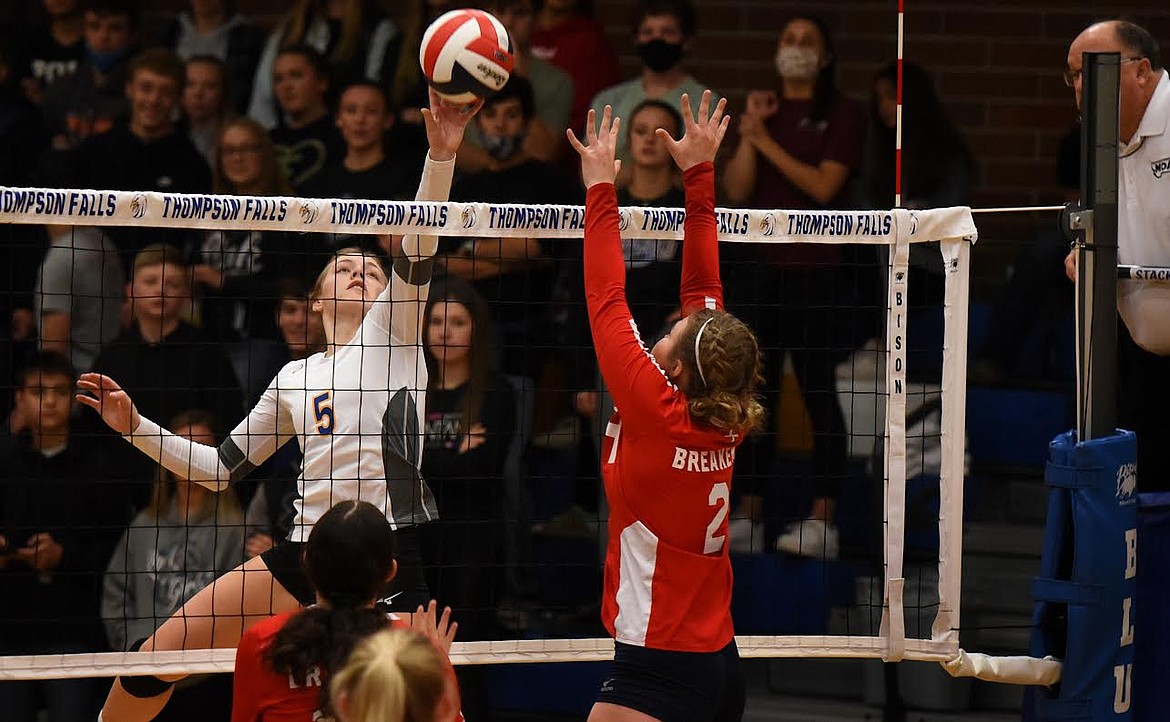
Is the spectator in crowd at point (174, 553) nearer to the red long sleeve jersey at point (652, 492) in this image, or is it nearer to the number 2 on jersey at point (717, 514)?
the red long sleeve jersey at point (652, 492)

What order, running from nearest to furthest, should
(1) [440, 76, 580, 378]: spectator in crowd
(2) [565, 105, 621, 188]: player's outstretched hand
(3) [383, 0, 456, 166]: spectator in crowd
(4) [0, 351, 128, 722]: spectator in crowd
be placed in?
(2) [565, 105, 621, 188]: player's outstretched hand, (4) [0, 351, 128, 722]: spectator in crowd, (1) [440, 76, 580, 378]: spectator in crowd, (3) [383, 0, 456, 166]: spectator in crowd

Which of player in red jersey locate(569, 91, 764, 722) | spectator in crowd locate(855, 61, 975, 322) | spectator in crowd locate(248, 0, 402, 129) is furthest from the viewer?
spectator in crowd locate(248, 0, 402, 129)

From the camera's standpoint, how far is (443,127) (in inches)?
196

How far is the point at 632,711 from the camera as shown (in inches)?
169

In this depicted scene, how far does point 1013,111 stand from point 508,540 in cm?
400

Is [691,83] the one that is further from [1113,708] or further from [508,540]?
[1113,708]

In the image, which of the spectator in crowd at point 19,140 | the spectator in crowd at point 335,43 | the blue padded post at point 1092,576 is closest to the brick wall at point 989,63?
the spectator in crowd at point 335,43

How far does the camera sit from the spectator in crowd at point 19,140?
28.1ft

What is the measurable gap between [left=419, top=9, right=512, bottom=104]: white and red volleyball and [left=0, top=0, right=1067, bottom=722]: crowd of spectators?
3.44 feet

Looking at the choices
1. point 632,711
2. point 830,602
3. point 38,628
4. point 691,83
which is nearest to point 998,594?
point 830,602

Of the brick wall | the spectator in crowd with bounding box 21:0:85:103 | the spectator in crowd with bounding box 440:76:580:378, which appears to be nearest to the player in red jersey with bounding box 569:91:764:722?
the spectator in crowd with bounding box 440:76:580:378

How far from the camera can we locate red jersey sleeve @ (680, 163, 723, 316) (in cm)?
472

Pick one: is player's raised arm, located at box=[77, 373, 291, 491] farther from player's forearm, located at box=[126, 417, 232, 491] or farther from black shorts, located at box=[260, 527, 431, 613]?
black shorts, located at box=[260, 527, 431, 613]

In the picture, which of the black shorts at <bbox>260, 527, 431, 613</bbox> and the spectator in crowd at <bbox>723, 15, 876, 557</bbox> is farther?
the spectator in crowd at <bbox>723, 15, 876, 557</bbox>
